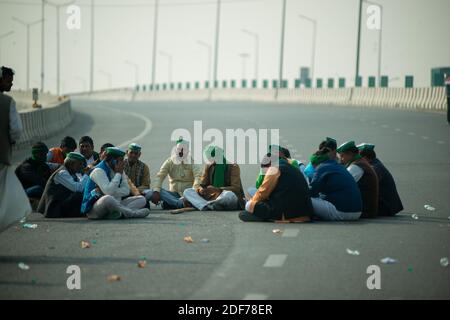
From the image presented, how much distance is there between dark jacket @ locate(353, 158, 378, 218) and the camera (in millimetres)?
17359

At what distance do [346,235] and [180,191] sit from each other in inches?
→ 194

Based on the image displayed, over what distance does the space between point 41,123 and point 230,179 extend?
22762 millimetres

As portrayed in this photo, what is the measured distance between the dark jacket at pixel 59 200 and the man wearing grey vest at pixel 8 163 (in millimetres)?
4237

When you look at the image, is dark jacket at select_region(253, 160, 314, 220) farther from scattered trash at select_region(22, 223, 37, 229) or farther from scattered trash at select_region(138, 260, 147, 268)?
scattered trash at select_region(138, 260, 147, 268)

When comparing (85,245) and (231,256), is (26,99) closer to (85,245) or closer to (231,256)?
(85,245)

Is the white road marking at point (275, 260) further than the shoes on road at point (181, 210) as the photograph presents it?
No

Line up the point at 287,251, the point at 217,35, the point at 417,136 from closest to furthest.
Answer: the point at 287,251, the point at 417,136, the point at 217,35

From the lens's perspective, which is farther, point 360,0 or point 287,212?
point 360,0

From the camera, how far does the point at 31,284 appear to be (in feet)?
38.0

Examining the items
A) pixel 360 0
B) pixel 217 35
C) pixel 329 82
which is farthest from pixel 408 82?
pixel 217 35

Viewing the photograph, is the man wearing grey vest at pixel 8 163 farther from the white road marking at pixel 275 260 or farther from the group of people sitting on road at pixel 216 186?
the group of people sitting on road at pixel 216 186

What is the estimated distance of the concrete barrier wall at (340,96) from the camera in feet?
200

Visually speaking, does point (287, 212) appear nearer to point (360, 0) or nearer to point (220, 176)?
point (220, 176)

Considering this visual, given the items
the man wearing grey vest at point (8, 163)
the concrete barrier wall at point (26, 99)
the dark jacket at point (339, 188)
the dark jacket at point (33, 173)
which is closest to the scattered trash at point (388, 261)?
the man wearing grey vest at point (8, 163)
